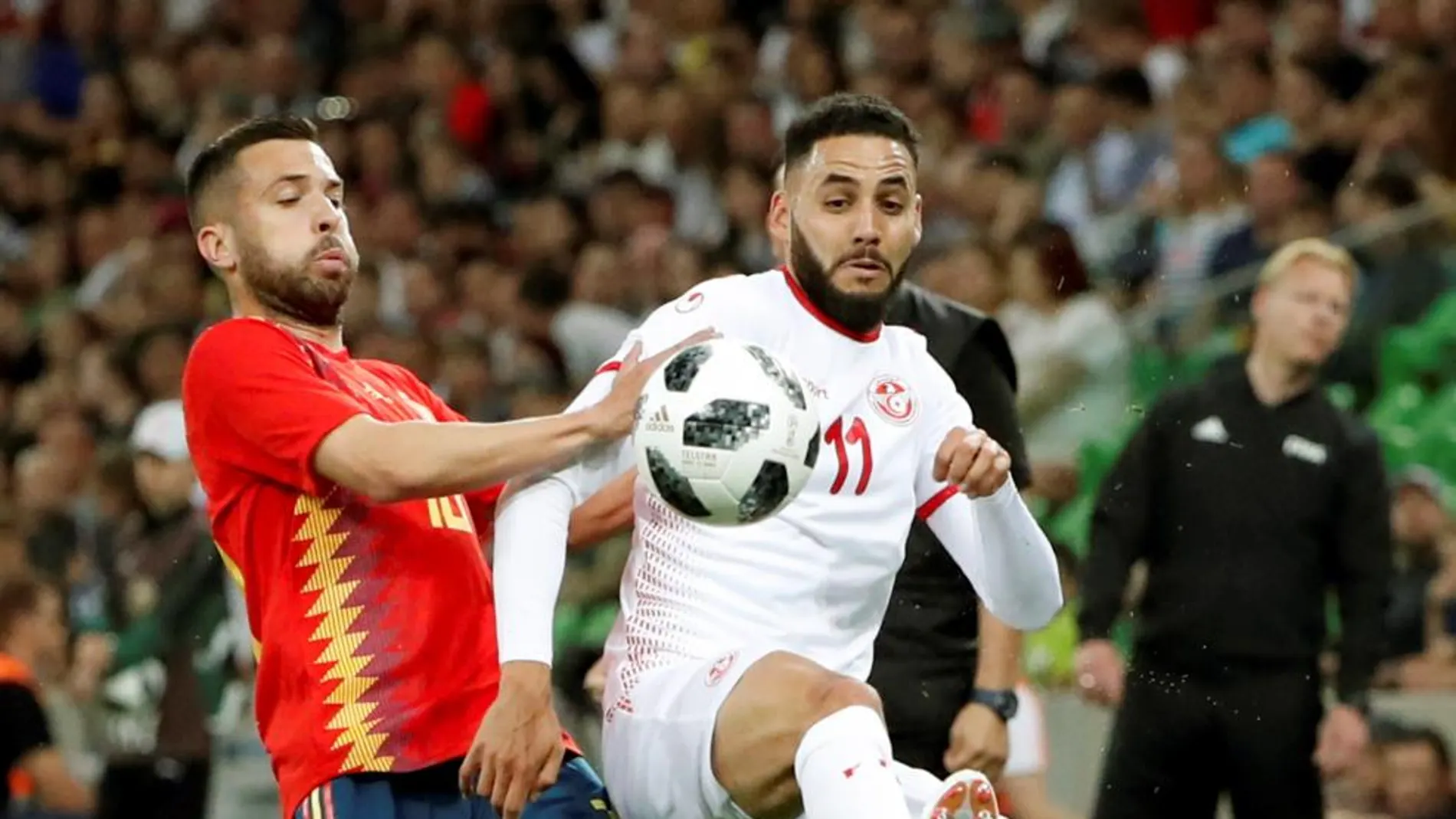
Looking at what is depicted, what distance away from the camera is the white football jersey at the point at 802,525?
14.8ft

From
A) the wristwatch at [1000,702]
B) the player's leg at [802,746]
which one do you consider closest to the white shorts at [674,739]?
the player's leg at [802,746]

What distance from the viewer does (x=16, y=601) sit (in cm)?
930

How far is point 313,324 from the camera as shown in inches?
187

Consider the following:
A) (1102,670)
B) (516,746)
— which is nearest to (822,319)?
(516,746)

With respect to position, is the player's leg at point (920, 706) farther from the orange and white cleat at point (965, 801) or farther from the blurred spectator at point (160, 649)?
the blurred spectator at point (160, 649)

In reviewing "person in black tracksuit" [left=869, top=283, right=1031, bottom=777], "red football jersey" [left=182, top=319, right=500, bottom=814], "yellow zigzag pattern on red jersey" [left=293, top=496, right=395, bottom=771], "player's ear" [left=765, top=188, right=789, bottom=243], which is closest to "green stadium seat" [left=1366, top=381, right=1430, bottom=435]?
"person in black tracksuit" [left=869, top=283, right=1031, bottom=777]

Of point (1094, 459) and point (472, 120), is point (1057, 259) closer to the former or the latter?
point (1094, 459)

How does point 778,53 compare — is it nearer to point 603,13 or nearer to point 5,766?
point 603,13

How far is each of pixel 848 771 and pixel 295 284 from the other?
1.44 m

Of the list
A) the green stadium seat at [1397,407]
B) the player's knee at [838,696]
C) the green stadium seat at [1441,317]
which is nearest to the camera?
the player's knee at [838,696]

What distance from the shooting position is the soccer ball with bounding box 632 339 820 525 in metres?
4.05

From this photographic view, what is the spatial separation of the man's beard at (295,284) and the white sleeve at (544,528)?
0.53 metres

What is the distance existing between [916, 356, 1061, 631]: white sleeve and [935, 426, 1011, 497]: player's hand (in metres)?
0.22

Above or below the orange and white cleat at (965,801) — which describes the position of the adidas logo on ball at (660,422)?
above
